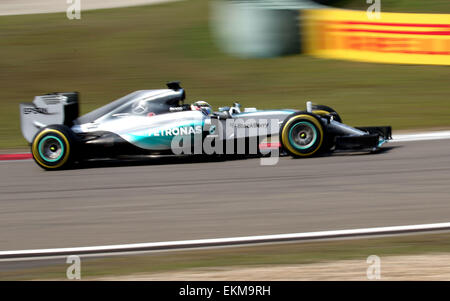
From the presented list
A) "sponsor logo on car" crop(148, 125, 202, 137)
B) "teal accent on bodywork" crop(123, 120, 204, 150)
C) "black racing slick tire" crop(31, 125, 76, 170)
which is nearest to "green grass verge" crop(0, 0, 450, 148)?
"black racing slick tire" crop(31, 125, 76, 170)

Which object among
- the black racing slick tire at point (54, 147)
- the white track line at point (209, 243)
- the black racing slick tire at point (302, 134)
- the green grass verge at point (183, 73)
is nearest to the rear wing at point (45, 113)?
the black racing slick tire at point (54, 147)

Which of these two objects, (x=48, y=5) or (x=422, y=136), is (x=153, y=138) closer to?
(x=422, y=136)

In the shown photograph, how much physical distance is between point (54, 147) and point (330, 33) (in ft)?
26.0

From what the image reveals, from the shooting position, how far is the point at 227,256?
5.16 m

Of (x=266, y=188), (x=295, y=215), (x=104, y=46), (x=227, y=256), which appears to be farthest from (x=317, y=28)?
(x=227, y=256)

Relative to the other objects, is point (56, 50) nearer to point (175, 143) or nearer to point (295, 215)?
point (175, 143)

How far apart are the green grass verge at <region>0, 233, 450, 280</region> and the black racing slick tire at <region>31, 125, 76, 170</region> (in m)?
3.63

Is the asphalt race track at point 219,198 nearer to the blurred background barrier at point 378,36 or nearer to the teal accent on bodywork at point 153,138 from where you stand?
the teal accent on bodywork at point 153,138

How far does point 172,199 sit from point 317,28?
8.88 meters

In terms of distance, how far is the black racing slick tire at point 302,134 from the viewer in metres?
8.42

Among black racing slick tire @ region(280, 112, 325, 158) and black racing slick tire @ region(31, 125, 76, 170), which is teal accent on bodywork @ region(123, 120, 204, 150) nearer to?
black racing slick tire @ region(31, 125, 76, 170)

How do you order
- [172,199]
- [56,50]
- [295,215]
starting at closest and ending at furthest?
1. [295,215]
2. [172,199]
3. [56,50]

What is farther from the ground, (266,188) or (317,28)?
(317,28)

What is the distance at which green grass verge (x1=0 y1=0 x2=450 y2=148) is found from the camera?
12.9 metres
